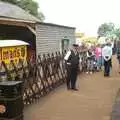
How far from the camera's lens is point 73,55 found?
1681cm

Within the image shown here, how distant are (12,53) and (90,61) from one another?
7.83 metres

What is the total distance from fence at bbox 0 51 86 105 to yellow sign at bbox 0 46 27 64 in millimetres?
1253

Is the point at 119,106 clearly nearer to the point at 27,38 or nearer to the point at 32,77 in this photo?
the point at 32,77

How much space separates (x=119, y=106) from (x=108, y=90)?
4022 mm

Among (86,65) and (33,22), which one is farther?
(86,65)

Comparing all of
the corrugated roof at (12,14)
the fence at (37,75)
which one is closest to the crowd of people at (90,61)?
the fence at (37,75)

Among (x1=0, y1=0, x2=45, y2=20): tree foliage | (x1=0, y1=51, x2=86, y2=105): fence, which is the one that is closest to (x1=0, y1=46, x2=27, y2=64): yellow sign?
(x1=0, y1=51, x2=86, y2=105): fence

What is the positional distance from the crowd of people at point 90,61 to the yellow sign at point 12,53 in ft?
6.68

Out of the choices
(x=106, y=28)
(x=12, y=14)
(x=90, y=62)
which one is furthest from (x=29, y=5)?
(x=12, y=14)

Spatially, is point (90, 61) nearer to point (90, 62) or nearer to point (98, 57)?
point (90, 62)

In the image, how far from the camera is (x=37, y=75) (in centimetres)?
1485

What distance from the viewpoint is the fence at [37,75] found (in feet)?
40.7

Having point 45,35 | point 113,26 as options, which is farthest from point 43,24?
point 113,26

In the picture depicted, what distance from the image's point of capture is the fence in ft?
40.7
